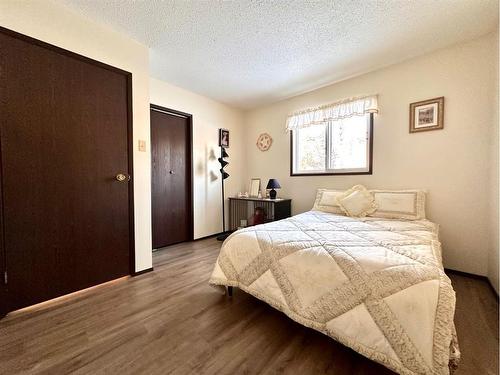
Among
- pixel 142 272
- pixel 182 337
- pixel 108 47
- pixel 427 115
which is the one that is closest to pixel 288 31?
pixel 108 47

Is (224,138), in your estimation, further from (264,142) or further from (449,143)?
(449,143)

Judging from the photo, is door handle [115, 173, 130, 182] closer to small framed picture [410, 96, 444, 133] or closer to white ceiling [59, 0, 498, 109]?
white ceiling [59, 0, 498, 109]

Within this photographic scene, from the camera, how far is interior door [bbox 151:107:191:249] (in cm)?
315

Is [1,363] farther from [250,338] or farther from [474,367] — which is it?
[474,367]

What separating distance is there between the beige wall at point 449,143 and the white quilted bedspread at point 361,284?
85 cm

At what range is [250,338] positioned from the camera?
1.37 m

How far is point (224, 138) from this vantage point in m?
3.96

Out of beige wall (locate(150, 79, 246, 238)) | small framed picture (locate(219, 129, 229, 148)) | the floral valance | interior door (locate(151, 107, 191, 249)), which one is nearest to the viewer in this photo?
the floral valance

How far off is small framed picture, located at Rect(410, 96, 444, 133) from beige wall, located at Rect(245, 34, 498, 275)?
6 cm

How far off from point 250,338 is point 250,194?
2.94m

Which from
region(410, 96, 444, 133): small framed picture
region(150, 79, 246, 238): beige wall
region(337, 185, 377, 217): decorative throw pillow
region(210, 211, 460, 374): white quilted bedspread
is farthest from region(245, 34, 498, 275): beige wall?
region(150, 79, 246, 238): beige wall

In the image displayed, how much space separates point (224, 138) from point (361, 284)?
10.9 feet

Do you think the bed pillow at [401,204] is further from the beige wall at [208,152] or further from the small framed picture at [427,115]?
the beige wall at [208,152]

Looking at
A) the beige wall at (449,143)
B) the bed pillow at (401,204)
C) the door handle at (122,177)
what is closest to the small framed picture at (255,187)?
the beige wall at (449,143)
